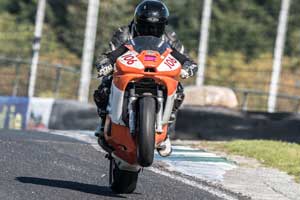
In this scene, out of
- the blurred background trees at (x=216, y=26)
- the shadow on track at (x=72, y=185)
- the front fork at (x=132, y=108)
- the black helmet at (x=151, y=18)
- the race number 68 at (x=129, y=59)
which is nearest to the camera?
the front fork at (x=132, y=108)

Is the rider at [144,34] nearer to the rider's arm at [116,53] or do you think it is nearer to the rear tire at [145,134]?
the rider's arm at [116,53]

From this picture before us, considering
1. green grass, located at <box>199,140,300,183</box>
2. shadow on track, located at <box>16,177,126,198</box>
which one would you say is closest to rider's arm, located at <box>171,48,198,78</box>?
shadow on track, located at <box>16,177,126,198</box>

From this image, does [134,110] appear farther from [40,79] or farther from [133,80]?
[40,79]

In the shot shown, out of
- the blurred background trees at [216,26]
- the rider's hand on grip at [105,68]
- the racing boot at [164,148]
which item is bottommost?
the racing boot at [164,148]

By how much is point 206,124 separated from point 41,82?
676 centimetres

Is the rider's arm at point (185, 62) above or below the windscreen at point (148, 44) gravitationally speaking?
below

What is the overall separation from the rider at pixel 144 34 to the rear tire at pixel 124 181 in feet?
1.09

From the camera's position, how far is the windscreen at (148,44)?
29.4 ft

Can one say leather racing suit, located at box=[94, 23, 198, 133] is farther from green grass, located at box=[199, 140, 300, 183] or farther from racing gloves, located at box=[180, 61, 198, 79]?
green grass, located at box=[199, 140, 300, 183]

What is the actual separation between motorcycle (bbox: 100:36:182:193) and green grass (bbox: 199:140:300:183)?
2.88m

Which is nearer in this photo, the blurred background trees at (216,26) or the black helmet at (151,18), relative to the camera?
the black helmet at (151,18)

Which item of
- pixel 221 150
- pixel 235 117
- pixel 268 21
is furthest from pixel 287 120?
pixel 268 21

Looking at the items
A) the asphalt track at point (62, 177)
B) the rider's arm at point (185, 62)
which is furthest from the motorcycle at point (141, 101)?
the asphalt track at point (62, 177)

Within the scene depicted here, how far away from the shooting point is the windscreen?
8969 millimetres
